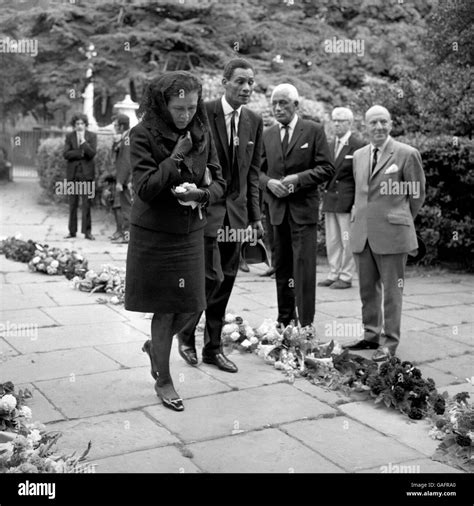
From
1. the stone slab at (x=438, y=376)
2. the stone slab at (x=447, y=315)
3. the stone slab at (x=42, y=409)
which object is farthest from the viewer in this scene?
the stone slab at (x=447, y=315)

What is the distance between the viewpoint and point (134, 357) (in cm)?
579

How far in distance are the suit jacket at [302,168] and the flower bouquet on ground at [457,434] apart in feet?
7.34

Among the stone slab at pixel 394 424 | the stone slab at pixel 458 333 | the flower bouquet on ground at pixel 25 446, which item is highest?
the flower bouquet on ground at pixel 25 446

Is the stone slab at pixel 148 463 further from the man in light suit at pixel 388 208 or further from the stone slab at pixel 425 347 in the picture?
the stone slab at pixel 425 347

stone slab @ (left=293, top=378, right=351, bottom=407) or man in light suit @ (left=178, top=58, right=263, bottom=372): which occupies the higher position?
man in light suit @ (left=178, top=58, right=263, bottom=372)

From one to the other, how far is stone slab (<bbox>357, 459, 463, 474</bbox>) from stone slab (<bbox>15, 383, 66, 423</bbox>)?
184 centimetres

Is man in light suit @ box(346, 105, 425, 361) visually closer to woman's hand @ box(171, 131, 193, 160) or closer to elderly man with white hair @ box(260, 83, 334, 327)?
elderly man with white hair @ box(260, 83, 334, 327)

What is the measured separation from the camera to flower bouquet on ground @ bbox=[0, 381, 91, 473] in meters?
3.53

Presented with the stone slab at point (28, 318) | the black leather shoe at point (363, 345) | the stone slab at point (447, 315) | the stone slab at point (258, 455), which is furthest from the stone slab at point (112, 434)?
the stone slab at point (447, 315)

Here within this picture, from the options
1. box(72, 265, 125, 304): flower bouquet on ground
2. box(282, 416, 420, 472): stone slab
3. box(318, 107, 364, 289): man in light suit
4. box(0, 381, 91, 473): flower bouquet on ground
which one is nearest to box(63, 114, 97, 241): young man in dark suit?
box(72, 265, 125, 304): flower bouquet on ground

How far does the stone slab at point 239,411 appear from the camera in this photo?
4.31 metres
